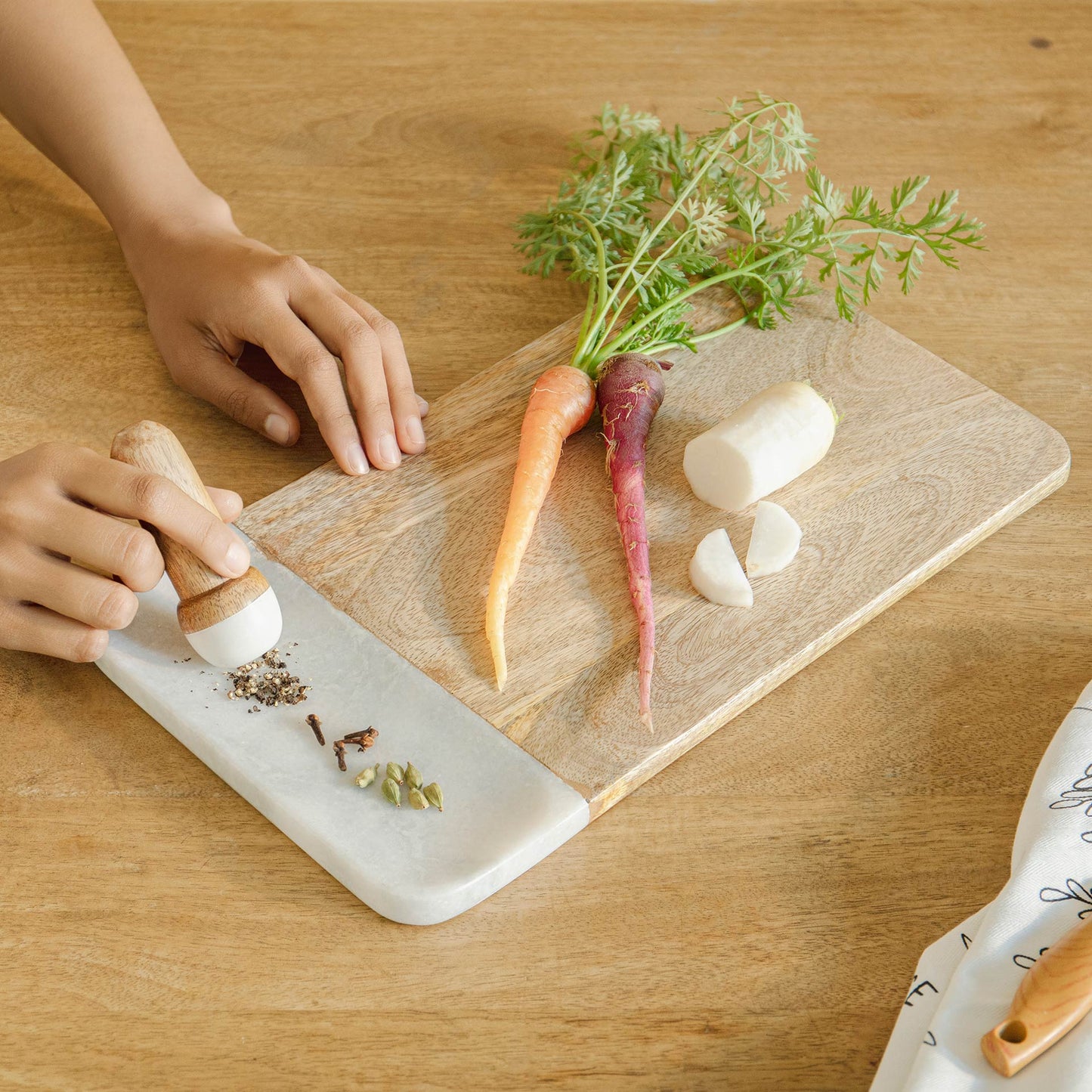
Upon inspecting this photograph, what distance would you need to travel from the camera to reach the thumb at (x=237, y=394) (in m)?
1.22

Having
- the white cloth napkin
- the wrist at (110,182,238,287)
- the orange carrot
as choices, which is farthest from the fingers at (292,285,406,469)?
the white cloth napkin

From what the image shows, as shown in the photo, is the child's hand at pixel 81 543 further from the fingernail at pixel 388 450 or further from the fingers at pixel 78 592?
the fingernail at pixel 388 450

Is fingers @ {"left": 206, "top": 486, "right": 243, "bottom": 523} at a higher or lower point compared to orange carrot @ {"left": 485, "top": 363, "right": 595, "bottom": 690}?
higher

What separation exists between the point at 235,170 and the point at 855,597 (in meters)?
1.05

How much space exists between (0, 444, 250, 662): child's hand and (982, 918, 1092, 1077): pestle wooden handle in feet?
2.13

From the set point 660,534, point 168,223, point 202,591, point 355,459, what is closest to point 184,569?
point 202,591

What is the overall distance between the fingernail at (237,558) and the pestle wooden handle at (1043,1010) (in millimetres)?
639

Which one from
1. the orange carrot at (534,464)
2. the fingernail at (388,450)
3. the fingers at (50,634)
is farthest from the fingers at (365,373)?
the fingers at (50,634)

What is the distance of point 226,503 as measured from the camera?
105 cm

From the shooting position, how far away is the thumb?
48.1 inches

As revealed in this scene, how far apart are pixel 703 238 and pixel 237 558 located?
0.70 meters

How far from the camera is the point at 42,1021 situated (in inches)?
31.3


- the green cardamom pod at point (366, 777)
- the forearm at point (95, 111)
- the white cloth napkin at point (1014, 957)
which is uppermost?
the forearm at point (95, 111)

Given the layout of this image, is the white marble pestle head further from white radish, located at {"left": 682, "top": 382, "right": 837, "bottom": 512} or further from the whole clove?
white radish, located at {"left": 682, "top": 382, "right": 837, "bottom": 512}
